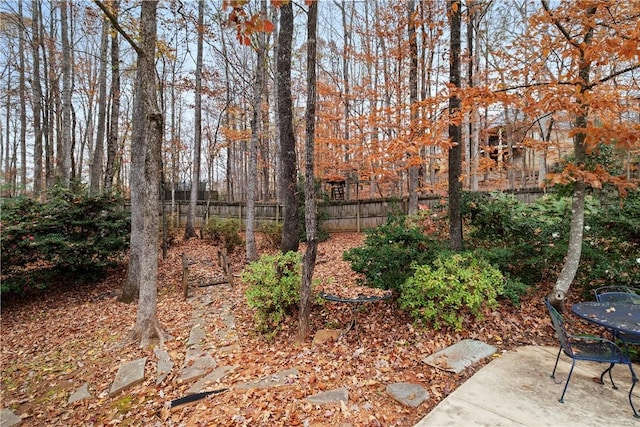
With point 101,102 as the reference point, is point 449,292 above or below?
below

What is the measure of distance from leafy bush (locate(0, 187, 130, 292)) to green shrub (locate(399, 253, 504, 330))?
6.98 meters

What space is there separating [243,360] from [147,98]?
3.88 meters

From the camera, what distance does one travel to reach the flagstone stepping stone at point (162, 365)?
12.0 feet

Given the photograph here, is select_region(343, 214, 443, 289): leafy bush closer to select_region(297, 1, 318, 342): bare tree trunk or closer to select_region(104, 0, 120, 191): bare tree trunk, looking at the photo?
select_region(297, 1, 318, 342): bare tree trunk

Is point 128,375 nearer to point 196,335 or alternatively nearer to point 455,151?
point 196,335

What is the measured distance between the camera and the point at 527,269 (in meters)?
4.88

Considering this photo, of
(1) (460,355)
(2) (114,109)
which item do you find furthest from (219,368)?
(2) (114,109)

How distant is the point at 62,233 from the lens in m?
7.15

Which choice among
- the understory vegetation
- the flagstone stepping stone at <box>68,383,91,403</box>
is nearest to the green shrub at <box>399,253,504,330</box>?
the understory vegetation

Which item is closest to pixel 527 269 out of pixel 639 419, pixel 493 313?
pixel 493 313

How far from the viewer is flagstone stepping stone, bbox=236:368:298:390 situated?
3088 millimetres

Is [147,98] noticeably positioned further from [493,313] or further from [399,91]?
[399,91]

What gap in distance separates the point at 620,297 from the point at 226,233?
8.72m

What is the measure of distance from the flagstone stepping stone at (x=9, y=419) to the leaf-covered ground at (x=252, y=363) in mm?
59
